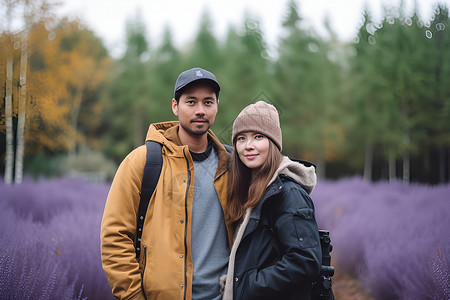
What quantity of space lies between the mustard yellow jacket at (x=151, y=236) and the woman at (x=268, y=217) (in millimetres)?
222

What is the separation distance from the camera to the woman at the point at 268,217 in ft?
5.91

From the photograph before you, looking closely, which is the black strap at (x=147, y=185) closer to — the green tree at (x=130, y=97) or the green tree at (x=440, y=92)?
the green tree at (x=440, y=92)

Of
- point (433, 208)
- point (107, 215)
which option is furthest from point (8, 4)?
point (433, 208)

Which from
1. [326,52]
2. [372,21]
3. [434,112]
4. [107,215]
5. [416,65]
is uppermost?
[326,52]

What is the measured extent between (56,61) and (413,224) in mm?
6196

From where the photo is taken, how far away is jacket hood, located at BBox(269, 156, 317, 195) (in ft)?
6.62

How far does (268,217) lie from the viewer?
1.97 metres

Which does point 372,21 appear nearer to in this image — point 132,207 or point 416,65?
point 416,65

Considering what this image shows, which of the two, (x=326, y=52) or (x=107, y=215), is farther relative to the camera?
(x=326, y=52)

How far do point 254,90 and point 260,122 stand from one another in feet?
47.3

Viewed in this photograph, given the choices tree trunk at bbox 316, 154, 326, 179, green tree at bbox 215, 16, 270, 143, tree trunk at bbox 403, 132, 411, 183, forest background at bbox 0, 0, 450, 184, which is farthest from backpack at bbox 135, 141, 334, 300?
tree trunk at bbox 316, 154, 326, 179

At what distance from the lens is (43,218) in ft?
14.9

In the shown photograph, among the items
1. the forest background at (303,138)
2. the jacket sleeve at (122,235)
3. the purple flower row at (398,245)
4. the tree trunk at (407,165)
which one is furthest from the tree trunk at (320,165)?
the jacket sleeve at (122,235)

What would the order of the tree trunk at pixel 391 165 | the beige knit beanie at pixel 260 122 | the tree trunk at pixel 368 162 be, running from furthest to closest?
the tree trunk at pixel 368 162
the tree trunk at pixel 391 165
the beige knit beanie at pixel 260 122
